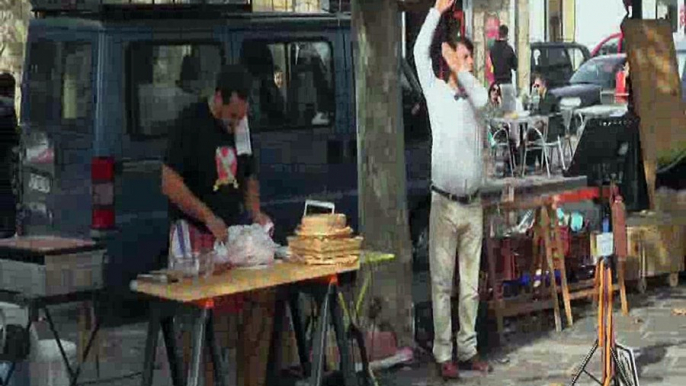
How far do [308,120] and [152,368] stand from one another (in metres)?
4.29

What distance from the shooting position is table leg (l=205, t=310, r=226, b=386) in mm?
6340

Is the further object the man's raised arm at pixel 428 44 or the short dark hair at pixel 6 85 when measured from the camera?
the short dark hair at pixel 6 85

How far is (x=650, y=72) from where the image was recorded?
1119cm

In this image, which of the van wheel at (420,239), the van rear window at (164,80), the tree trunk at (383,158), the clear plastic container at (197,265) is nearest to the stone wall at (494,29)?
the van wheel at (420,239)

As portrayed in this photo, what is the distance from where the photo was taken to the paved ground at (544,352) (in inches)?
328

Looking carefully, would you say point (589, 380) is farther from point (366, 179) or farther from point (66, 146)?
point (66, 146)

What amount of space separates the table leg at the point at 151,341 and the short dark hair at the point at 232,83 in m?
1.05

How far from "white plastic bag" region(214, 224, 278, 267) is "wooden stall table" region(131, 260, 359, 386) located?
6 cm

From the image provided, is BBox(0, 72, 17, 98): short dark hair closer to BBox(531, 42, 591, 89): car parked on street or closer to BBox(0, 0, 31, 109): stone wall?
BBox(0, 0, 31, 109): stone wall

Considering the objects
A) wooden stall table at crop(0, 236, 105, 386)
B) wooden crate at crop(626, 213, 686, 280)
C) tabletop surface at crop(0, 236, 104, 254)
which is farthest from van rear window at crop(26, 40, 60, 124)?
wooden crate at crop(626, 213, 686, 280)

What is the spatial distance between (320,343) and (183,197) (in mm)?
901

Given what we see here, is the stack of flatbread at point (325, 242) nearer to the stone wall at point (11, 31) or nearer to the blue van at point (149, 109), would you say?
the blue van at point (149, 109)

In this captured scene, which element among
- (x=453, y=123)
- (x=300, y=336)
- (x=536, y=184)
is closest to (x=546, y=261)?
(x=536, y=184)

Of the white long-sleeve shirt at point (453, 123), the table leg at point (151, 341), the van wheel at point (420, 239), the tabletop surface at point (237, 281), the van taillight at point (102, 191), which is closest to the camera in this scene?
the tabletop surface at point (237, 281)
